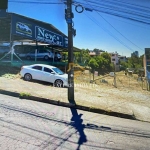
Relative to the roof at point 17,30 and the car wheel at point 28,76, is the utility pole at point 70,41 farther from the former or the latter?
the roof at point 17,30

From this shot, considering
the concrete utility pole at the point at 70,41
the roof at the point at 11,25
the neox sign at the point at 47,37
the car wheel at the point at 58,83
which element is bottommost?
the car wheel at the point at 58,83

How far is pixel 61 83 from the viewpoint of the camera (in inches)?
553

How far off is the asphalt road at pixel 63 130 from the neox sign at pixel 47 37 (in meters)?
13.1

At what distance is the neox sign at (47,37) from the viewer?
796 inches

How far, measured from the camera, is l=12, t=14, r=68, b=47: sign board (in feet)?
56.5

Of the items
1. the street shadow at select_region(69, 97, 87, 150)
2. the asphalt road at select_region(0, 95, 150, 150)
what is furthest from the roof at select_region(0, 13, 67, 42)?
the street shadow at select_region(69, 97, 87, 150)

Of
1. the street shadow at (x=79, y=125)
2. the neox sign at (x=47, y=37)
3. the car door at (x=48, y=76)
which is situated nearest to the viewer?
the street shadow at (x=79, y=125)

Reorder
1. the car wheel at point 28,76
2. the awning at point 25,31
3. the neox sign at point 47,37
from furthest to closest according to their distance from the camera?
the neox sign at point 47,37 → the awning at point 25,31 → the car wheel at point 28,76

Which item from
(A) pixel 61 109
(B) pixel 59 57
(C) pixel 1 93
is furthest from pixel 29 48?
(A) pixel 61 109

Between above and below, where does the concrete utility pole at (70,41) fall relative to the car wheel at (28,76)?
above

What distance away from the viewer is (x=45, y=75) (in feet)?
47.0

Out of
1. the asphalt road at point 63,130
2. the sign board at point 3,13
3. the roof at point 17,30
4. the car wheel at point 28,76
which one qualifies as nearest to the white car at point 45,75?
the car wheel at point 28,76

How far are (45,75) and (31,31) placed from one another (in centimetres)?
680

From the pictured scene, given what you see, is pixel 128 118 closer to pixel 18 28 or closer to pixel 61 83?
pixel 61 83
